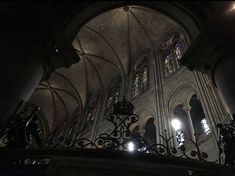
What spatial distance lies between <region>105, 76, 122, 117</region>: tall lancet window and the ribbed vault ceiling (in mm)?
571

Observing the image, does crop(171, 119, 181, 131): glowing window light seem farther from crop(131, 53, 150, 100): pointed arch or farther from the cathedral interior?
crop(131, 53, 150, 100): pointed arch

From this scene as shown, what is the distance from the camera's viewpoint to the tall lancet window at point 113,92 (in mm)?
16391

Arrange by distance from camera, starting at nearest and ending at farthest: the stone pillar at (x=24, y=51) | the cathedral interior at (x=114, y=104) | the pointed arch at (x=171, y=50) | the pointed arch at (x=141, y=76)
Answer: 1. the cathedral interior at (x=114, y=104)
2. the stone pillar at (x=24, y=51)
3. the pointed arch at (x=171, y=50)
4. the pointed arch at (x=141, y=76)

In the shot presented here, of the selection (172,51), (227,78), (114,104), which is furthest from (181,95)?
(227,78)

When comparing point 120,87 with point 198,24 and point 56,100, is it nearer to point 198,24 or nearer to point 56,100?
point 56,100

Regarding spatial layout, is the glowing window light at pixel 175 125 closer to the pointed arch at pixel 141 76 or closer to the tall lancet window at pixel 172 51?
the tall lancet window at pixel 172 51

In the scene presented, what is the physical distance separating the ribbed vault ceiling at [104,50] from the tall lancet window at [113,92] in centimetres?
57

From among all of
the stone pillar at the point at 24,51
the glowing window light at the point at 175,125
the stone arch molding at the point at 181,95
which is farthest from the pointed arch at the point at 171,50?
the stone pillar at the point at 24,51

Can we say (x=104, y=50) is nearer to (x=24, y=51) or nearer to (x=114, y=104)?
(x=114, y=104)

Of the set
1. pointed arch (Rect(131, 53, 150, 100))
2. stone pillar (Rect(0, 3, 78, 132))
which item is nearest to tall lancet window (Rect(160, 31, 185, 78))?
pointed arch (Rect(131, 53, 150, 100))

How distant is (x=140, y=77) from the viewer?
16.2 meters

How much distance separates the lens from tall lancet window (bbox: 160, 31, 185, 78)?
14.1 m

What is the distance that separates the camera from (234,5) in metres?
4.44

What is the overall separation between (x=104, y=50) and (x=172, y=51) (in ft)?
16.5
